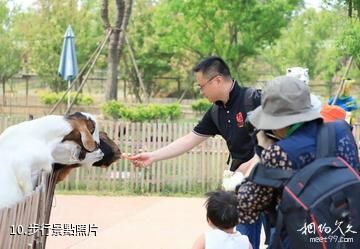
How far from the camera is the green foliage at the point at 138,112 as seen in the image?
45.3 ft

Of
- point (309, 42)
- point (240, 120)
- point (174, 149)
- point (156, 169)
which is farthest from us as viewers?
point (309, 42)

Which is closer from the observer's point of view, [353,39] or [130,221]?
[130,221]

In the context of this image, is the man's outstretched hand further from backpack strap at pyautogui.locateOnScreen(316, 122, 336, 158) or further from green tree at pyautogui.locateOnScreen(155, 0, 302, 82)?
green tree at pyautogui.locateOnScreen(155, 0, 302, 82)

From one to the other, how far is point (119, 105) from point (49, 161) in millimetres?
10417

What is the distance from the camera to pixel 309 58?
40312 millimetres

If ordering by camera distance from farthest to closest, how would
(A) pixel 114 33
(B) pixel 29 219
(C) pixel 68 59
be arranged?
(A) pixel 114 33 → (C) pixel 68 59 → (B) pixel 29 219

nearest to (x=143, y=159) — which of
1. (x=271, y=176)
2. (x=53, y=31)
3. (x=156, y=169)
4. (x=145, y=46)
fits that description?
(x=271, y=176)

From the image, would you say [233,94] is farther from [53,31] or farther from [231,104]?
[53,31]

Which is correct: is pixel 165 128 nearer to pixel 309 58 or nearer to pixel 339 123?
pixel 339 123

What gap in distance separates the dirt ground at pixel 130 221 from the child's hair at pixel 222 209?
298 centimetres

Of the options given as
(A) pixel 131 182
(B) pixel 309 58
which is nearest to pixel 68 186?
(A) pixel 131 182

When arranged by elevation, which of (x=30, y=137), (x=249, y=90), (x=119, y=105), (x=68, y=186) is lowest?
(x=68, y=186)

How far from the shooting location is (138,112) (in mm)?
13914

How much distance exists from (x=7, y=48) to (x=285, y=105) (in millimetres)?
34016
